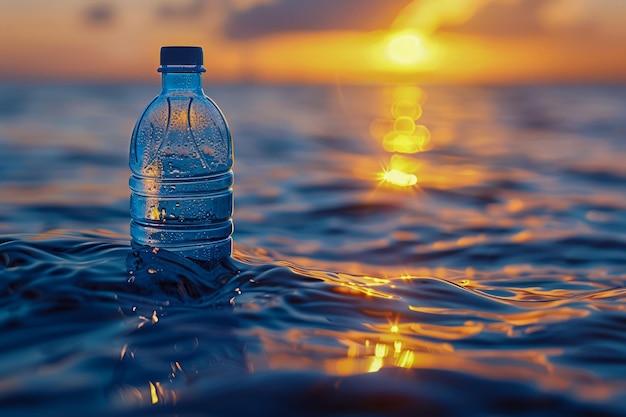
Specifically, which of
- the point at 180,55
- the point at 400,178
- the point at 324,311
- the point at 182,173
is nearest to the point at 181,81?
the point at 180,55

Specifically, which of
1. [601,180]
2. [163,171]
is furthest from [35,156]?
[601,180]

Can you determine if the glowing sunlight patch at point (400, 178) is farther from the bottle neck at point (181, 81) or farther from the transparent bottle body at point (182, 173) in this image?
the bottle neck at point (181, 81)

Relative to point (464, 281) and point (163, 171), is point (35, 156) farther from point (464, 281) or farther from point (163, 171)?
point (464, 281)

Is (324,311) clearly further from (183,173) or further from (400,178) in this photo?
(400,178)

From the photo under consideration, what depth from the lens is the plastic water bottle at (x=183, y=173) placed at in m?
3.46

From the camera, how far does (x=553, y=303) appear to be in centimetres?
309

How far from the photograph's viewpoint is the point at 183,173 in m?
3.53

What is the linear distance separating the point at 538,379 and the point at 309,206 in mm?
3920

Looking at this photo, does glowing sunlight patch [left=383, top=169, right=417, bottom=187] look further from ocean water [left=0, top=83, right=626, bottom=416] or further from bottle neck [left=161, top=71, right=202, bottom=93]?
bottle neck [left=161, top=71, right=202, bottom=93]

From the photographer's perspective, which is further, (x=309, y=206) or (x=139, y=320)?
(x=309, y=206)

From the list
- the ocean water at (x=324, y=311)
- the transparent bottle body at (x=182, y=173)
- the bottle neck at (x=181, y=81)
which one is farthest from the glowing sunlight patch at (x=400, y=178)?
the bottle neck at (x=181, y=81)

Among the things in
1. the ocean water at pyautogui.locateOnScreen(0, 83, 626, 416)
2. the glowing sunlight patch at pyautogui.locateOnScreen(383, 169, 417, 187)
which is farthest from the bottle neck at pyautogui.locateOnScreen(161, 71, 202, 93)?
the glowing sunlight patch at pyautogui.locateOnScreen(383, 169, 417, 187)

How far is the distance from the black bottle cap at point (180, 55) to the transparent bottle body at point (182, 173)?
0.22 metres

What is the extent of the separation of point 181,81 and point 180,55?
0.94 ft
